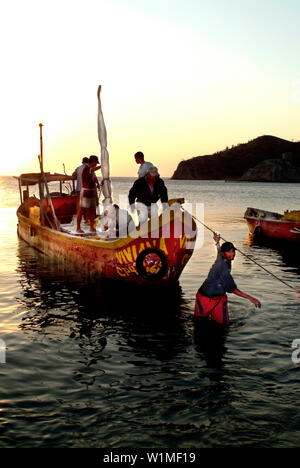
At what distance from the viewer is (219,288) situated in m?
8.73

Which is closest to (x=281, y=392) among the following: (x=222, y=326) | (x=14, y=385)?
(x=222, y=326)

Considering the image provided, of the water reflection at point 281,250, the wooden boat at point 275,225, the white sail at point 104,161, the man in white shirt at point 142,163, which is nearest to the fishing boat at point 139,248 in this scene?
the white sail at point 104,161

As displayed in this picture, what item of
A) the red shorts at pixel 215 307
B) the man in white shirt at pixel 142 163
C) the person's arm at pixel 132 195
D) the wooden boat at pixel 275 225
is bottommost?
the red shorts at pixel 215 307

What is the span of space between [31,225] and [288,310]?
12.6 metres

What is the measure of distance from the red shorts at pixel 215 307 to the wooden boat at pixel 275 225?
520 inches

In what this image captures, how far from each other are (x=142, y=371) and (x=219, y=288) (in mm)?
2372

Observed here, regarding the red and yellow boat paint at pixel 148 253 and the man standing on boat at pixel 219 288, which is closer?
the man standing on boat at pixel 219 288

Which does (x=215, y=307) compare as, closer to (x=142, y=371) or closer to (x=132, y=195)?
(x=142, y=371)

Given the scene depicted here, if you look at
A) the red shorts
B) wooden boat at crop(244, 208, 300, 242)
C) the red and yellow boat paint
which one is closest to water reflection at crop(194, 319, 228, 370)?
the red shorts

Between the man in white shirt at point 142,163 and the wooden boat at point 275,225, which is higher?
the man in white shirt at point 142,163

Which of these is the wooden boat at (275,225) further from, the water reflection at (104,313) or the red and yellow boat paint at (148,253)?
the red and yellow boat paint at (148,253)

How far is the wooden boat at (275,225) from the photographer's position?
21438 mm

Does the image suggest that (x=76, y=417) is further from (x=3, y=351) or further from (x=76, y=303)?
(x=76, y=303)

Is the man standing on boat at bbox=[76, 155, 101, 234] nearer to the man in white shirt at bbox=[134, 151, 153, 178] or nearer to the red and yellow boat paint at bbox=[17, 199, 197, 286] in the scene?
the red and yellow boat paint at bbox=[17, 199, 197, 286]
